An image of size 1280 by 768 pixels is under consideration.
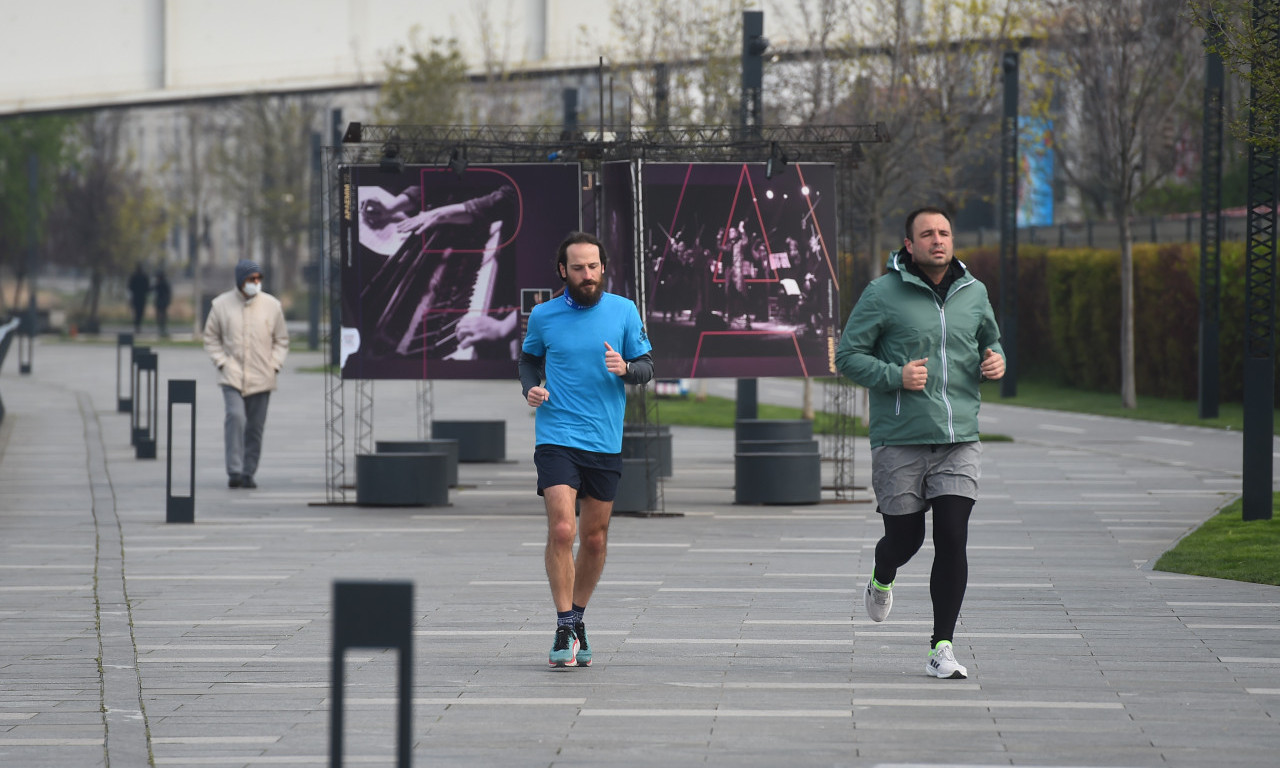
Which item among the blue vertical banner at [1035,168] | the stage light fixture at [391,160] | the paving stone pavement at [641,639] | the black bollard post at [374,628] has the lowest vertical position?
the paving stone pavement at [641,639]

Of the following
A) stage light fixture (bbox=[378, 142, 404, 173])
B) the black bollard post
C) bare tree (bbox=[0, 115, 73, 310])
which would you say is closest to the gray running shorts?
the black bollard post

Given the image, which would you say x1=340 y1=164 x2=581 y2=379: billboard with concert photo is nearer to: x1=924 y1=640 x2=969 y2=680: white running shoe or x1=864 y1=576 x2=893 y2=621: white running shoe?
x1=864 y1=576 x2=893 y2=621: white running shoe

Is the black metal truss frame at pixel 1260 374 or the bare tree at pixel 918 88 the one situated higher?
the bare tree at pixel 918 88

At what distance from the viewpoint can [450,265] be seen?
15.6 m

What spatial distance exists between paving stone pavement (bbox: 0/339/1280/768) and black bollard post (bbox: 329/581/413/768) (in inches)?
67.5

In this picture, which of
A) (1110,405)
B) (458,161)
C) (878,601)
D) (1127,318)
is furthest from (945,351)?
(1110,405)

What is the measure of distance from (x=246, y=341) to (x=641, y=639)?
8.73 meters

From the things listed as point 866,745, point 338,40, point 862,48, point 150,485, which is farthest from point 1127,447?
point 866,745

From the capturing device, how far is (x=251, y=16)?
87.1 ft

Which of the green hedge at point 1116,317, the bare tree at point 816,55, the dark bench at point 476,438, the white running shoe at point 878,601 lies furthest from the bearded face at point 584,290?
the green hedge at point 1116,317

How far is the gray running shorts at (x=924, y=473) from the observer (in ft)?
24.8

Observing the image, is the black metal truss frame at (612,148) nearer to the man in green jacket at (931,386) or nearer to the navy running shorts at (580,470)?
the navy running shorts at (580,470)

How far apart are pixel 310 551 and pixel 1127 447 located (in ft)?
38.1

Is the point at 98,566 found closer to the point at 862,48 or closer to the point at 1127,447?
the point at 1127,447
